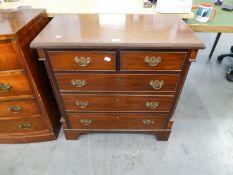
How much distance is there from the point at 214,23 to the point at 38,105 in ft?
4.57

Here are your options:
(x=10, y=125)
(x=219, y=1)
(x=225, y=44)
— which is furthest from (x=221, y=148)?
(x=225, y=44)

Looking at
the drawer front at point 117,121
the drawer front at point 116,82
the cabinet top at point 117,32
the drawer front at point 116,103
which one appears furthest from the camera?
the drawer front at point 117,121

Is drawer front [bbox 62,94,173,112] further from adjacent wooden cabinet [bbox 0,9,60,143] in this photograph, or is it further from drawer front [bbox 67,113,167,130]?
adjacent wooden cabinet [bbox 0,9,60,143]

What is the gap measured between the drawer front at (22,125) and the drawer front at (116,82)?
1.36 feet

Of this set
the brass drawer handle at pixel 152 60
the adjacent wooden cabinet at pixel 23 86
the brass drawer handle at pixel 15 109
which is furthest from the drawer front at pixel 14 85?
the brass drawer handle at pixel 152 60

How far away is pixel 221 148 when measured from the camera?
4.74 ft

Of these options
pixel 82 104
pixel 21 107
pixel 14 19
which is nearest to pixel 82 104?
pixel 82 104

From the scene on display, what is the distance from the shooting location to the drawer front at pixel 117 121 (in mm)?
1330

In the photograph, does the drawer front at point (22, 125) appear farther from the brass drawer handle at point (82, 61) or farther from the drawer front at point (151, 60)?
the drawer front at point (151, 60)

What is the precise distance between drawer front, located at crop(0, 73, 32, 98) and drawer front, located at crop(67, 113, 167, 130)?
1.17 feet

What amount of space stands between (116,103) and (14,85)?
0.67 m

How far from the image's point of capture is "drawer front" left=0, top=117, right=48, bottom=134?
52.7 inches

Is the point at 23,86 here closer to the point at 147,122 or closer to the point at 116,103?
the point at 116,103

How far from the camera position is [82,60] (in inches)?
40.1
